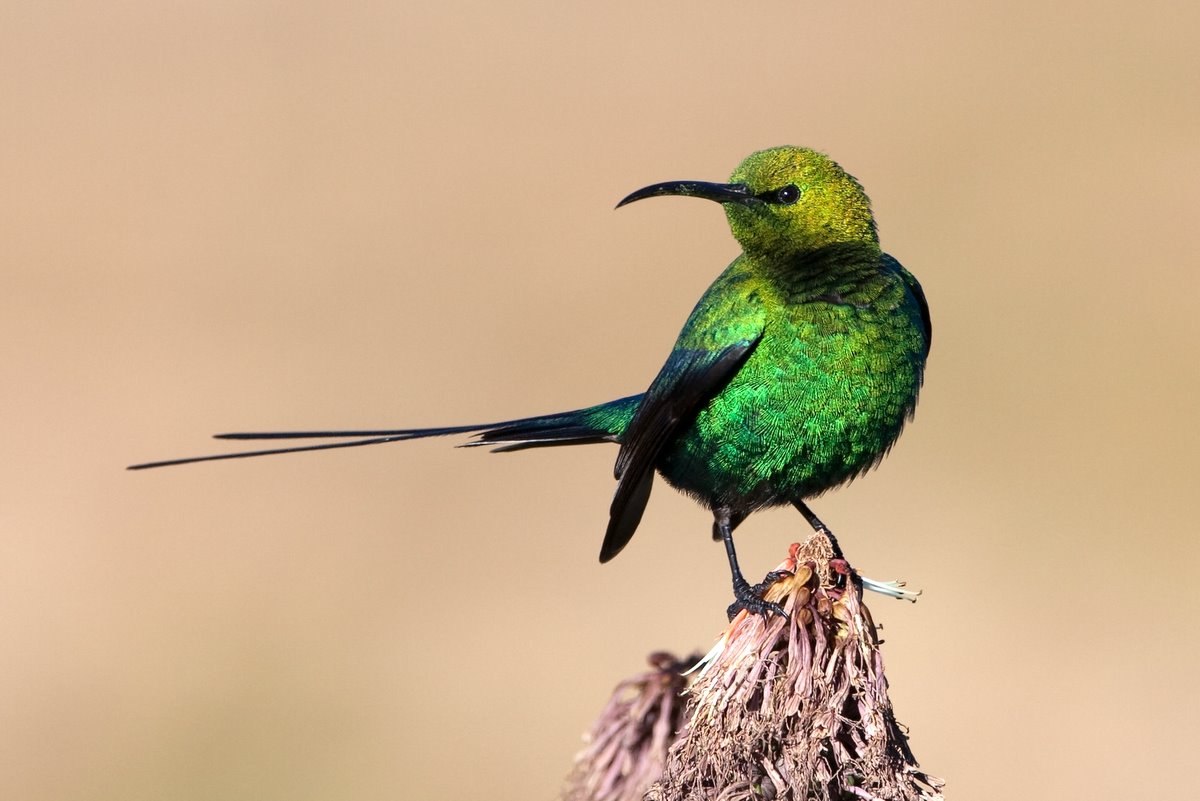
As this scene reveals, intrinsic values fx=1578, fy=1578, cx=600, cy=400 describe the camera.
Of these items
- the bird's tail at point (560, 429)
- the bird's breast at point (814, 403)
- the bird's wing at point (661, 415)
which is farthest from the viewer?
the bird's tail at point (560, 429)

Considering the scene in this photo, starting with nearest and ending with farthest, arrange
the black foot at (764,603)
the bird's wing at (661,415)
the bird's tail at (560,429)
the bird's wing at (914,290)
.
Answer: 1. the black foot at (764,603)
2. the bird's wing at (661,415)
3. the bird's wing at (914,290)
4. the bird's tail at (560,429)

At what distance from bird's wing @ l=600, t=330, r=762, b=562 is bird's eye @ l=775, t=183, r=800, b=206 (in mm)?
688

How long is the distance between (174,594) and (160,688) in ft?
5.56

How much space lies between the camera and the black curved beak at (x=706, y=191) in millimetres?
6684

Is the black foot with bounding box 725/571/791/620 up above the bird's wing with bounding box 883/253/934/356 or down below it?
below

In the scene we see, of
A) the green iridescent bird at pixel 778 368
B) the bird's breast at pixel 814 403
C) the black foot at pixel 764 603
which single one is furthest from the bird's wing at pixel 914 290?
the black foot at pixel 764 603

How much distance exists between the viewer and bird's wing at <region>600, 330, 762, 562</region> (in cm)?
660

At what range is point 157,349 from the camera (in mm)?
18766

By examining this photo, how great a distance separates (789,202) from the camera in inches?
272

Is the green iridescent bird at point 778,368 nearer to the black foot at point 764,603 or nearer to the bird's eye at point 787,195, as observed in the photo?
the bird's eye at point 787,195

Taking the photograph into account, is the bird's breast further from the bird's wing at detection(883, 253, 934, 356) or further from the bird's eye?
the bird's eye

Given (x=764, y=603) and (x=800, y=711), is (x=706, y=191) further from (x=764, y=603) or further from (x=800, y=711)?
(x=800, y=711)

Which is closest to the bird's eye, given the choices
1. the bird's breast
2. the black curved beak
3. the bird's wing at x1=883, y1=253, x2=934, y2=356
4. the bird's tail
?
the black curved beak

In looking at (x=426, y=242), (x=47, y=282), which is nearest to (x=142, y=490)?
(x=47, y=282)
